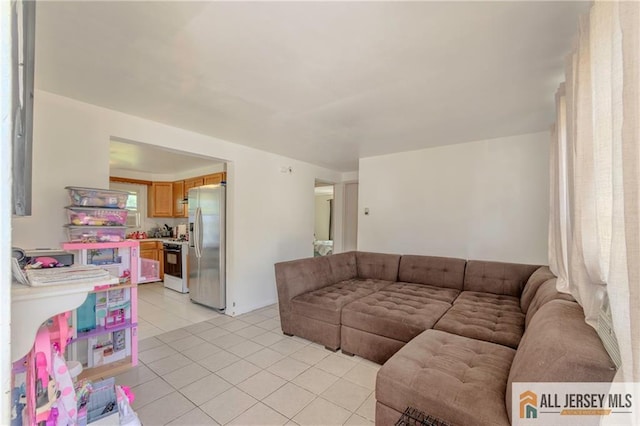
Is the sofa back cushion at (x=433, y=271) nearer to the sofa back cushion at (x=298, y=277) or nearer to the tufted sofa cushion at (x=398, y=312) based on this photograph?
the tufted sofa cushion at (x=398, y=312)

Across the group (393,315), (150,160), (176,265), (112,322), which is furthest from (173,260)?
(393,315)

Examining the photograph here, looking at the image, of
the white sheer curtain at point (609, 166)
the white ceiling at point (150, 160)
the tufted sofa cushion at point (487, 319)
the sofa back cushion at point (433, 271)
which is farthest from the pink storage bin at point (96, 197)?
the sofa back cushion at point (433, 271)

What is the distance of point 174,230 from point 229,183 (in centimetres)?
337

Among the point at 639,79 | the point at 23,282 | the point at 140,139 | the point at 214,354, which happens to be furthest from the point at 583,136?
the point at 140,139

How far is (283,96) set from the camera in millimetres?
2320

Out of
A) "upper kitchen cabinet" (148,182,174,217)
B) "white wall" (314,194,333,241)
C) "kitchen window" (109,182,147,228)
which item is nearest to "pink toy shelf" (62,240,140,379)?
"upper kitchen cabinet" (148,182,174,217)

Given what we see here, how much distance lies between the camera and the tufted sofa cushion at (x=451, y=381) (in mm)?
1312

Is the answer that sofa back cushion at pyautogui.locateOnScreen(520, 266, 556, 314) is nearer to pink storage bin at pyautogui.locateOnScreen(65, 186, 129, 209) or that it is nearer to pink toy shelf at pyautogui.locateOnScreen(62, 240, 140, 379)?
pink toy shelf at pyautogui.locateOnScreen(62, 240, 140, 379)

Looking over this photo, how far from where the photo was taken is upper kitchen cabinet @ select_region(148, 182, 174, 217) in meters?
6.11

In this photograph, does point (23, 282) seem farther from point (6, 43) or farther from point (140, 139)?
point (140, 139)

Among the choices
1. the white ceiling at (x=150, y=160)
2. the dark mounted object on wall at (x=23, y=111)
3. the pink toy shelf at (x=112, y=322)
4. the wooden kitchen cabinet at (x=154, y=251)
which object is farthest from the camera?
the wooden kitchen cabinet at (x=154, y=251)

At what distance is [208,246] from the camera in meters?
4.10

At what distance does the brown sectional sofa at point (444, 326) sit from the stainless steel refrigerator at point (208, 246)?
127 centimetres

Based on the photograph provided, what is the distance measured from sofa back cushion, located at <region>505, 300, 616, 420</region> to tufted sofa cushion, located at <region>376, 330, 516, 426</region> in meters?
0.12
